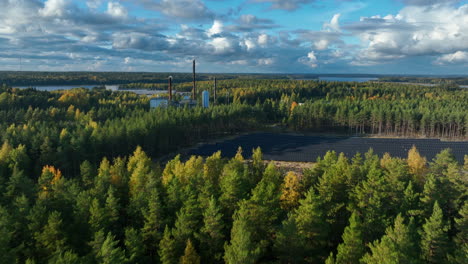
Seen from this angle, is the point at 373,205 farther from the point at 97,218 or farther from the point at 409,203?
the point at 97,218

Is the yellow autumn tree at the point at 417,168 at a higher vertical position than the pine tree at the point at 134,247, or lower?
higher

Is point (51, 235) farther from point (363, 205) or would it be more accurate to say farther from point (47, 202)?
point (363, 205)

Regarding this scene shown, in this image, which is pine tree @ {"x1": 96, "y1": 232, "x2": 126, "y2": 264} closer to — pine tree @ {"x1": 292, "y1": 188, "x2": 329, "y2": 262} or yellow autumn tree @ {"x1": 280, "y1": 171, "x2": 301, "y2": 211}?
pine tree @ {"x1": 292, "y1": 188, "x2": 329, "y2": 262}

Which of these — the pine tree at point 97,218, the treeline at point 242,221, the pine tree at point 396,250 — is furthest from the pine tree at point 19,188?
the pine tree at point 396,250

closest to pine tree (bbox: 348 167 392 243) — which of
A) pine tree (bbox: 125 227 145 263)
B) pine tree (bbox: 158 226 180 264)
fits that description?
pine tree (bbox: 158 226 180 264)

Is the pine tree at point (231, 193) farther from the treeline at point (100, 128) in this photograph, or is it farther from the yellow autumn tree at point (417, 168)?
the treeline at point (100, 128)

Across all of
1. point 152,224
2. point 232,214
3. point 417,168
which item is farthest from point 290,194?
point 417,168

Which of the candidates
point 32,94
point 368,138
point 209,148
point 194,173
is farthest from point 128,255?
point 32,94
